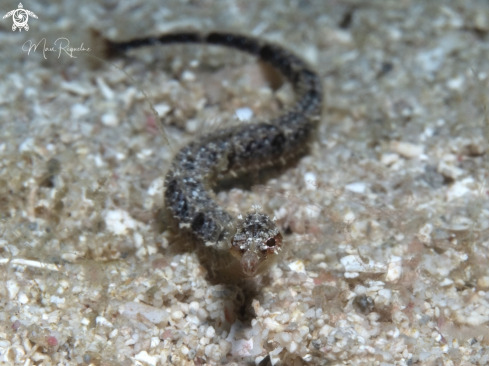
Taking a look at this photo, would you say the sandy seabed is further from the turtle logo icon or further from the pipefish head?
the pipefish head

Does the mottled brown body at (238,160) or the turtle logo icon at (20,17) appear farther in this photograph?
the turtle logo icon at (20,17)

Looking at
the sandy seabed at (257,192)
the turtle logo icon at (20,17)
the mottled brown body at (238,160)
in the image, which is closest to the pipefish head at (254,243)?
the mottled brown body at (238,160)

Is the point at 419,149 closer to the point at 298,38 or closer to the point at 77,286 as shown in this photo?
the point at 298,38

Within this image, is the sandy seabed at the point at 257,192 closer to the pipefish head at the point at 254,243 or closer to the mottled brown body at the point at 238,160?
the mottled brown body at the point at 238,160

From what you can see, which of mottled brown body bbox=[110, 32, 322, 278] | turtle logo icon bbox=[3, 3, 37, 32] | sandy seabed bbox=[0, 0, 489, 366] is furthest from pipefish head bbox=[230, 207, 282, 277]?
turtle logo icon bbox=[3, 3, 37, 32]

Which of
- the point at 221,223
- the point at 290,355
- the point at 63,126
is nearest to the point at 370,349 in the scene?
the point at 290,355

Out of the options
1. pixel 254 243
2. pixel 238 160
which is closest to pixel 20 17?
pixel 238 160
